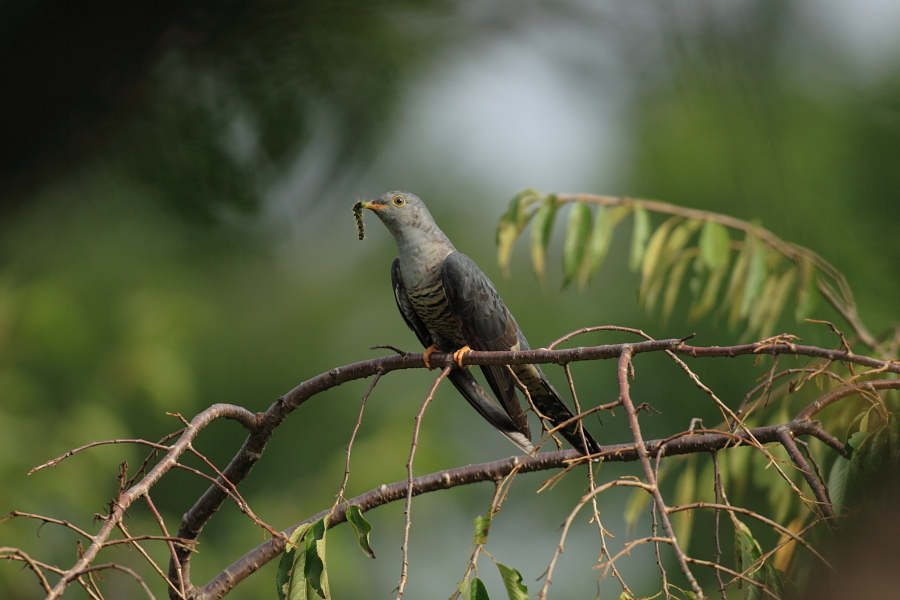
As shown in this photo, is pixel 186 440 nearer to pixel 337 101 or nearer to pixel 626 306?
pixel 337 101

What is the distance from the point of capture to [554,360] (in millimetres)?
1426

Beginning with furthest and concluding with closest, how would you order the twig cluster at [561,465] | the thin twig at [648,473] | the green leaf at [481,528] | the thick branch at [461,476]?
the thick branch at [461,476], the green leaf at [481,528], the twig cluster at [561,465], the thin twig at [648,473]

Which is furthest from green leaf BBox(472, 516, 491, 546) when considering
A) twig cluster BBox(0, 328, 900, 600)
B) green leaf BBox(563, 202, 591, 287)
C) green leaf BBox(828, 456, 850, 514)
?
green leaf BBox(563, 202, 591, 287)

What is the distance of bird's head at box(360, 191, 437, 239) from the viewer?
2973 mm

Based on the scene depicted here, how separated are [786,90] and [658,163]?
1057cm

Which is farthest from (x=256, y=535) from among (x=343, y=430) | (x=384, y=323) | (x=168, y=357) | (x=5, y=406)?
(x=384, y=323)

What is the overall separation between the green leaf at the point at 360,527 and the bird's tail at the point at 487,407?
4.01ft

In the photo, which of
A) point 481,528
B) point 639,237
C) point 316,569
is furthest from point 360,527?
point 639,237

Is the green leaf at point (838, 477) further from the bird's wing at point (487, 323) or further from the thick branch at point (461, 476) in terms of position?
the bird's wing at point (487, 323)

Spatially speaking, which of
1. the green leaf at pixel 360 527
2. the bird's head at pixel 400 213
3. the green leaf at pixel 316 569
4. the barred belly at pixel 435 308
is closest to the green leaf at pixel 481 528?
the green leaf at pixel 360 527

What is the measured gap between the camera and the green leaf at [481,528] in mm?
1252

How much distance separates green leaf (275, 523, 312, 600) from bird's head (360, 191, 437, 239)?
168 cm

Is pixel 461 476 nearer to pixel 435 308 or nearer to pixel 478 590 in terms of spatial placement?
pixel 478 590

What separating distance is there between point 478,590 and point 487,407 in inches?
56.6
